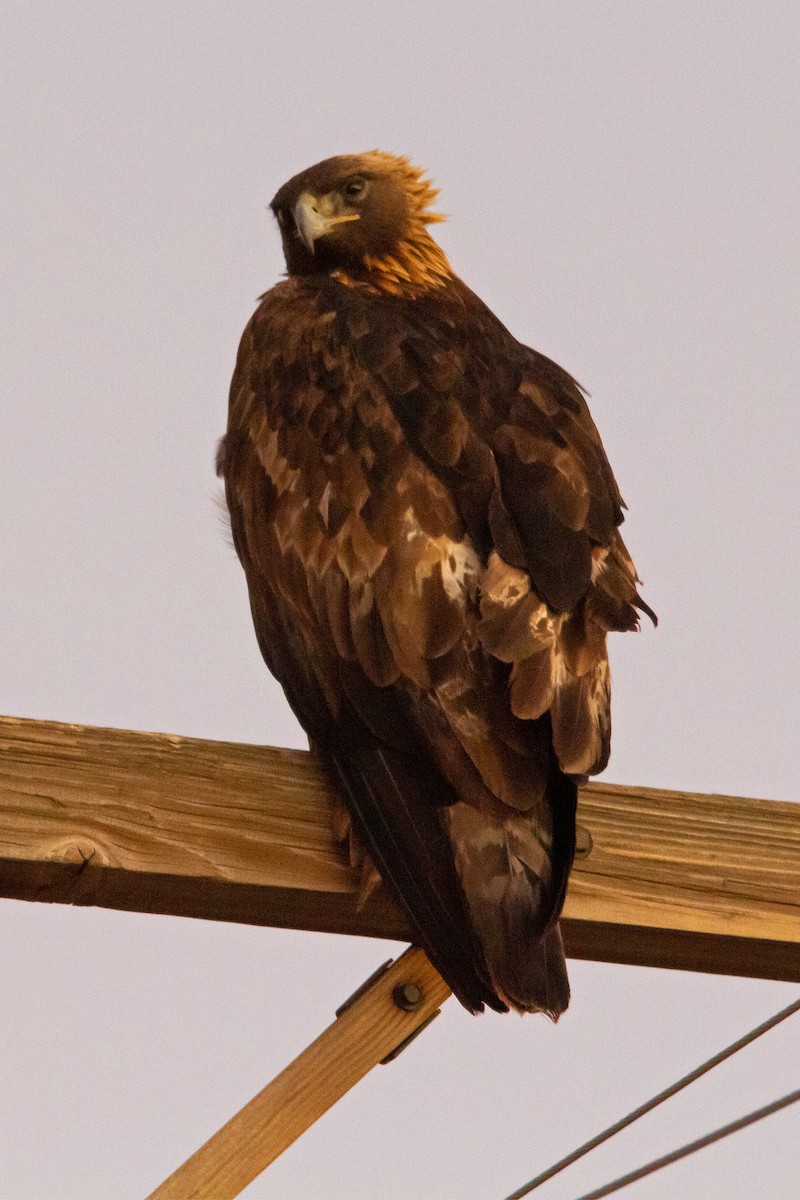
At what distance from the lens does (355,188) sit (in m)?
5.30

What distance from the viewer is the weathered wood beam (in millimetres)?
2900

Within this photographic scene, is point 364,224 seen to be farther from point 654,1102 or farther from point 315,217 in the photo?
point 654,1102

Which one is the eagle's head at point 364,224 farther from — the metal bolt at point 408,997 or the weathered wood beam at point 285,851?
the metal bolt at point 408,997

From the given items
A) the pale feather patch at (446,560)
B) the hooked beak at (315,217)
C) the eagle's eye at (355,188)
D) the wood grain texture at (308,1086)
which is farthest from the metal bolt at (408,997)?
the eagle's eye at (355,188)

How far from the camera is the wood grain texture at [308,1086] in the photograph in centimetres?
275

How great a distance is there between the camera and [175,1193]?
2.70 meters

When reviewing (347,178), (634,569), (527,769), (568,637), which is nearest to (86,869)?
(527,769)

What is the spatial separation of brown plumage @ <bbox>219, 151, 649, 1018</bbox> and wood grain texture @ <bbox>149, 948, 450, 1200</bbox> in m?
0.10

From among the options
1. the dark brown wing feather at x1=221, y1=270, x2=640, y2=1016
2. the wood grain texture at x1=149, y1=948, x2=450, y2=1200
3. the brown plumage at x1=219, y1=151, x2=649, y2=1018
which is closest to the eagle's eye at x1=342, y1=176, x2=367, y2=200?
the brown plumage at x1=219, y1=151, x2=649, y2=1018

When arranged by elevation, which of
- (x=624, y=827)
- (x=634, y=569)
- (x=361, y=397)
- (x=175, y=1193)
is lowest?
(x=175, y=1193)

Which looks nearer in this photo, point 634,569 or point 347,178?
point 634,569

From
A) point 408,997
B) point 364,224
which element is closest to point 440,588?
point 408,997

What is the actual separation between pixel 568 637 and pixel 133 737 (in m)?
0.85

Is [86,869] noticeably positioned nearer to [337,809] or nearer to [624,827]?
[337,809]
